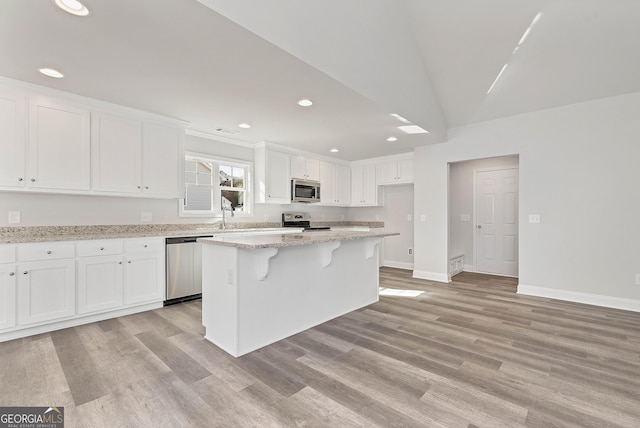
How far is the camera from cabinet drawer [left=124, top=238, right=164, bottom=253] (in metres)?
3.34

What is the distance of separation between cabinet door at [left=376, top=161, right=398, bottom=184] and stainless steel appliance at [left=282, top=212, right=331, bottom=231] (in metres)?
1.70

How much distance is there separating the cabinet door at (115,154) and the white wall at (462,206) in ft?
17.8

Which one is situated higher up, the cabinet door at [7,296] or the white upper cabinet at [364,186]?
the white upper cabinet at [364,186]

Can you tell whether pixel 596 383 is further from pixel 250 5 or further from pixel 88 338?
pixel 88 338

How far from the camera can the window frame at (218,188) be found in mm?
4387

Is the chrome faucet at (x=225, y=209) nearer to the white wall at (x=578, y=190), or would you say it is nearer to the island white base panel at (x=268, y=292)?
the island white base panel at (x=268, y=292)

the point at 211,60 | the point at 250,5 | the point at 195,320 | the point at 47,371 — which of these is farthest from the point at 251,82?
the point at 47,371

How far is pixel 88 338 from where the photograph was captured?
2.72 meters

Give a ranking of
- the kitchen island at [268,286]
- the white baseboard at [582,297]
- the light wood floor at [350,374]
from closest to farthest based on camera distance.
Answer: the light wood floor at [350,374] < the kitchen island at [268,286] < the white baseboard at [582,297]

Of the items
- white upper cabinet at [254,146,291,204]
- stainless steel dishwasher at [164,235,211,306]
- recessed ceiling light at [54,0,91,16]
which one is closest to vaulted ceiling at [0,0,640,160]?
recessed ceiling light at [54,0,91,16]

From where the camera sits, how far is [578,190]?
3869 millimetres

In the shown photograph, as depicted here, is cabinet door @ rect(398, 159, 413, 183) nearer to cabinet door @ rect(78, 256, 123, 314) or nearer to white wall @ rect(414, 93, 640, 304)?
white wall @ rect(414, 93, 640, 304)

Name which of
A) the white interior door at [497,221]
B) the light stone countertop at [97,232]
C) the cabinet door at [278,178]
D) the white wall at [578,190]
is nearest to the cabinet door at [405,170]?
the white wall at [578,190]

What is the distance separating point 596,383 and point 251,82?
3.58 metres
